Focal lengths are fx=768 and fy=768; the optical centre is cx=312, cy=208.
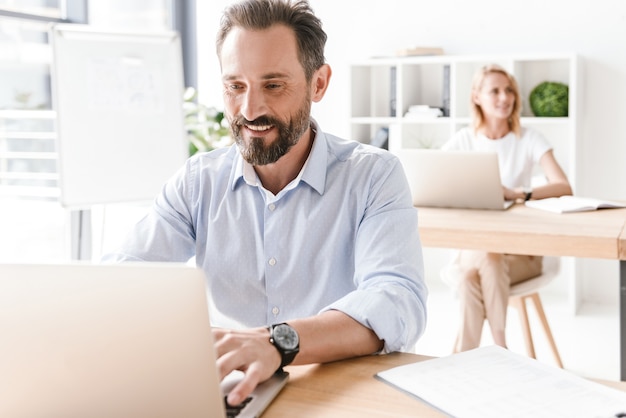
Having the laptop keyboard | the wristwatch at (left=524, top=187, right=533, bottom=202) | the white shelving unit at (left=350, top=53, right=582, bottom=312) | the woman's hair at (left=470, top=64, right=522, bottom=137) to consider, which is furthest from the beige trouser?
the laptop keyboard

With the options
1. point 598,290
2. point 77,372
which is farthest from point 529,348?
point 77,372

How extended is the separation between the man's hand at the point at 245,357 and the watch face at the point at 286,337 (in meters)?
0.02

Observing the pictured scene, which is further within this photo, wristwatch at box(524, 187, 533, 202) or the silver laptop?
wristwatch at box(524, 187, 533, 202)

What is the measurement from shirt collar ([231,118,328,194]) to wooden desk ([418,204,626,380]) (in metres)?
0.93

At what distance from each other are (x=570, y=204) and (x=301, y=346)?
1973 mm

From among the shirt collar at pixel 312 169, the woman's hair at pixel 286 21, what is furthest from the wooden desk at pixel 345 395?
the woman's hair at pixel 286 21

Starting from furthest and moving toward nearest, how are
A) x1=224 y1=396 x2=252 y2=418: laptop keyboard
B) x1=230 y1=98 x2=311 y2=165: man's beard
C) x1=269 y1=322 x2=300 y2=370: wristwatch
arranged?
x1=230 y1=98 x2=311 y2=165: man's beard, x1=269 y1=322 x2=300 y2=370: wristwatch, x1=224 y1=396 x2=252 y2=418: laptop keyboard

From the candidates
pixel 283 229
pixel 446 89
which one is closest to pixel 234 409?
pixel 283 229

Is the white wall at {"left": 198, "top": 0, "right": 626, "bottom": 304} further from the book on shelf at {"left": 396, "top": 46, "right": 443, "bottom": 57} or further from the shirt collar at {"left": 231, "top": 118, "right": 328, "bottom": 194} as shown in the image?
the shirt collar at {"left": 231, "top": 118, "right": 328, "bottom": 194}

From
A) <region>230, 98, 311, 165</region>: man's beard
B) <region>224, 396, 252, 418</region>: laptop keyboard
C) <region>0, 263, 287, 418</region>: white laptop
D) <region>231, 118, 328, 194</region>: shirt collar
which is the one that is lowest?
<region>224, 396, 252, 418</region>: laptop keyboard

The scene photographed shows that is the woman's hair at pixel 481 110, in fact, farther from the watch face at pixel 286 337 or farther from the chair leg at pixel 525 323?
the watch face at pixel 286 337

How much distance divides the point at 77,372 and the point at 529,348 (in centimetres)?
251

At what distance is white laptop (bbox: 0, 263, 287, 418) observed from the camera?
835mm

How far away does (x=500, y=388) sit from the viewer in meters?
1.07
